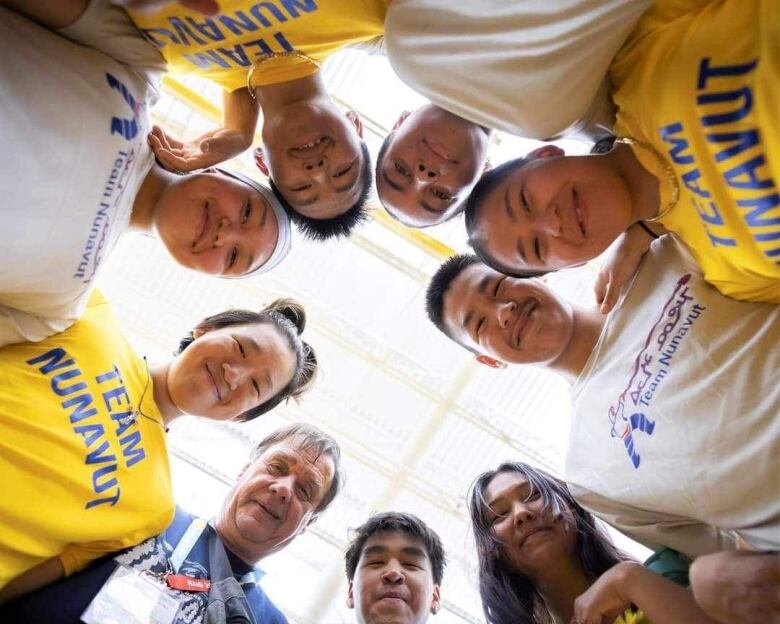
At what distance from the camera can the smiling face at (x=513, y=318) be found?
2.11m

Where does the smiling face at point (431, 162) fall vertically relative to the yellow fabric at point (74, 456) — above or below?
above

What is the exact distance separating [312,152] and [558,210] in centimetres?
75

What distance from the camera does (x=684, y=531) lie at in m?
1.78

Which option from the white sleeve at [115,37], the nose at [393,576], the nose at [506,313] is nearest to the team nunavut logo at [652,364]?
the nose at [506,313]

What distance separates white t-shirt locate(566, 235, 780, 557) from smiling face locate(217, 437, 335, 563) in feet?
3.51

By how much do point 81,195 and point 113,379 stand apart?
72cm

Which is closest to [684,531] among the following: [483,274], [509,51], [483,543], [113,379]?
[483,543]

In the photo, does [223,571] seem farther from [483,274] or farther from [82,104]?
[82,104]

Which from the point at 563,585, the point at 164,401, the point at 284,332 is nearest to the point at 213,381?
the point at 164,401

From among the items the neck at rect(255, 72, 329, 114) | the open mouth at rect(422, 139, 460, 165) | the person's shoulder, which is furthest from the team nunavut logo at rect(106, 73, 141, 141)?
the person's shoulder

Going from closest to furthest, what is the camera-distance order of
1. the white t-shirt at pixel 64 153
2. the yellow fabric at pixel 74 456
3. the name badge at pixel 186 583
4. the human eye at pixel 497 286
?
the white t-shirt at pixel 64 153
the yellow fabric at pixel 74 456
the name badge at pixel 186 583
the human eye at pixel 497 286

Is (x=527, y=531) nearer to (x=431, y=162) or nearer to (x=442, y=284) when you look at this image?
(x=442, y=284)

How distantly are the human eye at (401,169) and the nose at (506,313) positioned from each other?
581 millimetres

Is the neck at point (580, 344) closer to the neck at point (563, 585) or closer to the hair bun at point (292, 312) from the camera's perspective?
the neck at point (563, 585)
